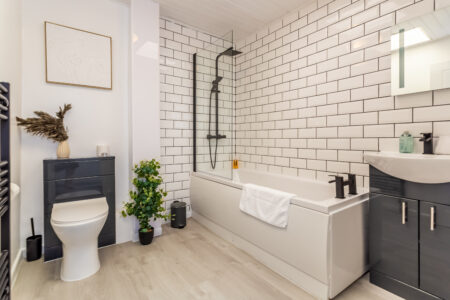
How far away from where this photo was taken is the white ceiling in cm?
259

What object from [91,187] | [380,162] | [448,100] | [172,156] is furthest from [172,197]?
[448,100]

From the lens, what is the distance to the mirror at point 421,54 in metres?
1.67

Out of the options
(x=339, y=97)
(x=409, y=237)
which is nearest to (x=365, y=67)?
(x=339, y=97)

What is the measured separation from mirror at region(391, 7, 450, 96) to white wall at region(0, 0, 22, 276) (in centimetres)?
301

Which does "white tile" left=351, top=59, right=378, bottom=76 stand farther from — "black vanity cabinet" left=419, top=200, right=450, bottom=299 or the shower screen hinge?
the shower screen hinge

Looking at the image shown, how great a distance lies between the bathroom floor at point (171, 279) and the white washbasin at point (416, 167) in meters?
0.91

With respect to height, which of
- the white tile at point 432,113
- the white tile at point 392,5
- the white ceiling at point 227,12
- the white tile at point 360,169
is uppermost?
the white ceiling at point 227,12

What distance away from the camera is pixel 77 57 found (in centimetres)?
233

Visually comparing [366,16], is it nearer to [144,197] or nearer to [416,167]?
[416,167]

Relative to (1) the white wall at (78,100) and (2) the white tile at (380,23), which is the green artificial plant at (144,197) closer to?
(1) the white wall at (78,100)

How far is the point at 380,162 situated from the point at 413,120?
1.79 feet

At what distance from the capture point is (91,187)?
2.30 metres

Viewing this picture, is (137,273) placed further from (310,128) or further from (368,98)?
(368,98)

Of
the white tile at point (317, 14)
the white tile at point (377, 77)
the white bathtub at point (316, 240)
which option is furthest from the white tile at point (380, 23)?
the white bathtub at point (316, 240)
